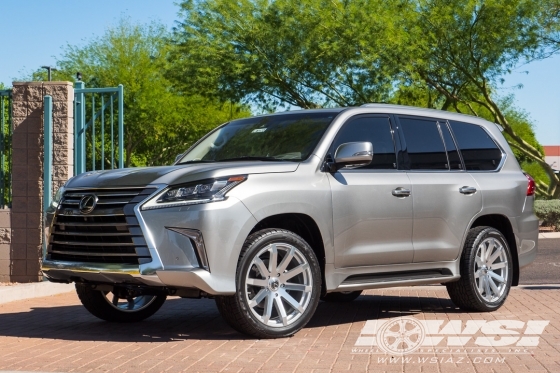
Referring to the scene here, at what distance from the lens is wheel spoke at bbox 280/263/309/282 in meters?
8.00

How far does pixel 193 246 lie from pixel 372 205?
189cm

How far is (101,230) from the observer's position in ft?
26.3

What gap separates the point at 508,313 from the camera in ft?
32.6

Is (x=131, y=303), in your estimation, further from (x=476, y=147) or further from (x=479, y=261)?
(x=476, y=147)

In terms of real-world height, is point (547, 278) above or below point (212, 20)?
below

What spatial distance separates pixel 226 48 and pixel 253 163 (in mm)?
29833

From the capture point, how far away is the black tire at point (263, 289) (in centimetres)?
773

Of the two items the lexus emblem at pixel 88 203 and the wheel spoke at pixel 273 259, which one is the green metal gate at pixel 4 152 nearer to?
the lexus emblem at pixel 88 203

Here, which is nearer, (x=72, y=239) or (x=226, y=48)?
(x=72, y=239)

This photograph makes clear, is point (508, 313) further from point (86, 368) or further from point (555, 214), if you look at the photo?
point (555, 214)

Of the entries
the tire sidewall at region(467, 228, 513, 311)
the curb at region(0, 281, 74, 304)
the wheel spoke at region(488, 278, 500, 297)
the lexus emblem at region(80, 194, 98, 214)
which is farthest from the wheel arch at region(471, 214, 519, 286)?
the curb at region(0, 281, 74, 304)

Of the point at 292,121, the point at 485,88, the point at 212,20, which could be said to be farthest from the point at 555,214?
the point at 292,121

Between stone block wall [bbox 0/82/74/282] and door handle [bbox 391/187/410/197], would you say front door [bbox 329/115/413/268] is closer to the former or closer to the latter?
door handle [bbox 391/187/410/197]

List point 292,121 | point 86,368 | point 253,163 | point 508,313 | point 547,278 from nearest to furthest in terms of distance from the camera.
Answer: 1. point 86,368
2. point 253,163
3. point 292,121
4. point 508,313
5. point 547,278
